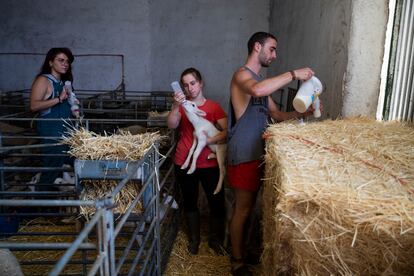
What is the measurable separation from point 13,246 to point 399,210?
1417 millimetres

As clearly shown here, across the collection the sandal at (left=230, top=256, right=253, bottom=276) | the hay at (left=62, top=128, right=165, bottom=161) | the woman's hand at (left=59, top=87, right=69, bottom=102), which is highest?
the woman's hand at (left=59, top=87, right=69, bottom=102)

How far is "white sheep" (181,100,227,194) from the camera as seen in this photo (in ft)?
9.96

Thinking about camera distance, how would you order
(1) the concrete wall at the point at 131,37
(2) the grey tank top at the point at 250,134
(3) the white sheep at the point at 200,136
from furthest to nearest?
(1) the concrete wall at the point at 131,37, (3) the white sheep at the point at 200,136, (2) the grey tank top at the point at 250,134

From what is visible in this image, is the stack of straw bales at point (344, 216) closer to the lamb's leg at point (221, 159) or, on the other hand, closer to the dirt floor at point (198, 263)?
the lamb's leg at point (221, 159)

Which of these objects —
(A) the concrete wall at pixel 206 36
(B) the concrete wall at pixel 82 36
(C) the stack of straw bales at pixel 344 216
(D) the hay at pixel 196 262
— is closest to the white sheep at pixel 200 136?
(D) the hay at pixel 196 262

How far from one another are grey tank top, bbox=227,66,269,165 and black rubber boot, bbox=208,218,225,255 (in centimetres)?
97

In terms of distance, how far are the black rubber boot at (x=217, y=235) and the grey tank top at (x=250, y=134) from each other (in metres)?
0.97

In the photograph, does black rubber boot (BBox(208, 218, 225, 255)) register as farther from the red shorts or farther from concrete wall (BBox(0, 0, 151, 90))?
concrete wall (BBox(0, 0, 151, 90))

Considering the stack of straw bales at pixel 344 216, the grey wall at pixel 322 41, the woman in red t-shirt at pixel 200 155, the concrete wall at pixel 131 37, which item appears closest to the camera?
the stack of straw bales at pixel 344 216

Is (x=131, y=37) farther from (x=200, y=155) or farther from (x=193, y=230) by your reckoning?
(x=193, y=230)

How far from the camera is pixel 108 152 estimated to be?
258cm

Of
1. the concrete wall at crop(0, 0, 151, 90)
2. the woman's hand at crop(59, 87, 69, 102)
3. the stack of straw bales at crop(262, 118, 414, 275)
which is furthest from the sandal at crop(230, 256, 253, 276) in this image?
the concrete wall at crop(0, 0, 151, 90)

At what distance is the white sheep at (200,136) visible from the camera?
120 inches

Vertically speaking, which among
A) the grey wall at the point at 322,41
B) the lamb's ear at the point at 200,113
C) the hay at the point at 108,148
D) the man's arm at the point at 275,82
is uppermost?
the grey wall at the point at 322,41
